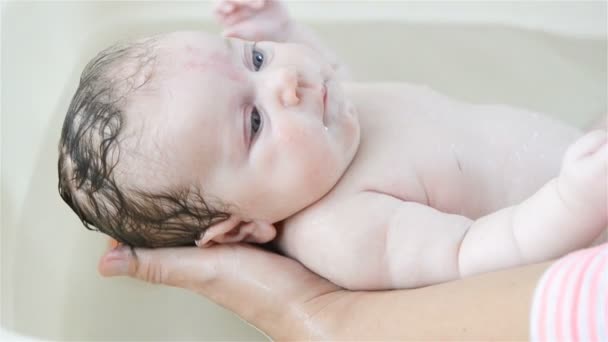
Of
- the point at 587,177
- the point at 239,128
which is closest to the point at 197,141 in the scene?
the point at 239,128

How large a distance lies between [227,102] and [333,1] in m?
0.76

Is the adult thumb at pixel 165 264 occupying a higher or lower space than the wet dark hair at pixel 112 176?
lower

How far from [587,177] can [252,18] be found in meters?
0.63

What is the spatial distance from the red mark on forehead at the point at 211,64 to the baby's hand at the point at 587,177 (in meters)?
0.42

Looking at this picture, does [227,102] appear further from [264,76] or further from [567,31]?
[567,31]

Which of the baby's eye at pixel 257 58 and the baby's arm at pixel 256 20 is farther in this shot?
the baby's arm at pixel 256 20

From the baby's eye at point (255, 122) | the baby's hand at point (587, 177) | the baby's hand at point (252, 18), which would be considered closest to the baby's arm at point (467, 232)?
the baby's hand at point (587, 177)

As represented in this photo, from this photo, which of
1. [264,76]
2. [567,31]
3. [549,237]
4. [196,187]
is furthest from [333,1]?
[549,237]

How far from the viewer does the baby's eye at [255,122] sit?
3.00 ft

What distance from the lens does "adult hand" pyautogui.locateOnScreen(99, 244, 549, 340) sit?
0.67m

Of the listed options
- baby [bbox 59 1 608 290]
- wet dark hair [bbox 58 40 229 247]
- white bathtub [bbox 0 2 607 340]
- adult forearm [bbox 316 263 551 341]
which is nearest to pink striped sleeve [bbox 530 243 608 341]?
adult forearm [bbox 316 263 551 341]

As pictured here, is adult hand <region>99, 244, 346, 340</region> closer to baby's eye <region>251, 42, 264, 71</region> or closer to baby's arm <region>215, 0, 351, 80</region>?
baby's eye <region>251, 42, 264, 71</region>

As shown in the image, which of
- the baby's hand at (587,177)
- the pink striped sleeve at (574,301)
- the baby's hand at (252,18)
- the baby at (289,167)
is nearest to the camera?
the pink striped sleeve at (574,301)

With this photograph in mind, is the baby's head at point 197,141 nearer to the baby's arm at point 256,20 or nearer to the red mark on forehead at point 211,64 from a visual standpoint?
the red mark on forehead at point 211,64
